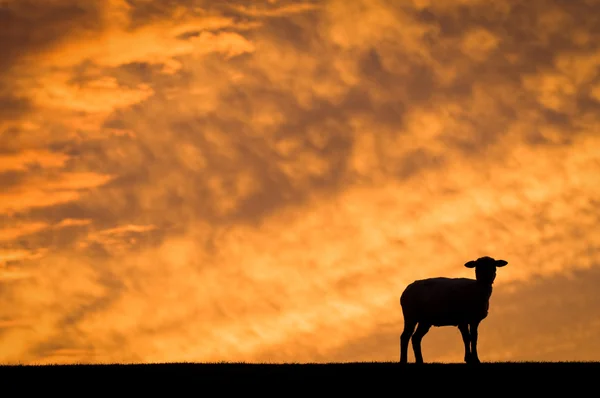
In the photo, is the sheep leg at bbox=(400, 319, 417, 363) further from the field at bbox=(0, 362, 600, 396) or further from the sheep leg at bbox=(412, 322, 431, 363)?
the field at bbox=(0, 362, 600, 396)

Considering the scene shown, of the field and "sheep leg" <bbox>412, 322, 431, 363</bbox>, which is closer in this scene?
the field

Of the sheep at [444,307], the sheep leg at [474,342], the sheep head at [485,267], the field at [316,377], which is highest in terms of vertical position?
the sheep head at [485,267]

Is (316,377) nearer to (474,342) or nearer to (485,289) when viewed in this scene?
(474,342)

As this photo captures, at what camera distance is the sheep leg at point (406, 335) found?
40.8 meters

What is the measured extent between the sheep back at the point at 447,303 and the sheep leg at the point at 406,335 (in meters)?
0.24

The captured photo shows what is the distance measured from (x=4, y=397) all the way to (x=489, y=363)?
17.3 metres

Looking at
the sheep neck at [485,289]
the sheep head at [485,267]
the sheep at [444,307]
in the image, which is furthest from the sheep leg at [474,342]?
the sheep head at [485,267]

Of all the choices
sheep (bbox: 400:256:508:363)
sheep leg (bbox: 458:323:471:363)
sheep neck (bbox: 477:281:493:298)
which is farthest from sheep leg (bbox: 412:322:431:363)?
sheep neck (bbox: 477:281:493:298)

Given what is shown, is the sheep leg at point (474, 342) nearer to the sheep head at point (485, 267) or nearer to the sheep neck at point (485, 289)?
the sheep neck at point (485, 289)

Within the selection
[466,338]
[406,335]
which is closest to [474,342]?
[466,338]

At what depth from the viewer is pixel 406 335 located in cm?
4122

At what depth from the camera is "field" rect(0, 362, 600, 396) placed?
33531 millimetres

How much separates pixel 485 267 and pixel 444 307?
2.57m

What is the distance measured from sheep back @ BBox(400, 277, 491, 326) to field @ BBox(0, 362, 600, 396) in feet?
11.6
